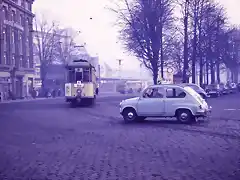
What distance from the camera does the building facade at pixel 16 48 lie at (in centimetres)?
5816

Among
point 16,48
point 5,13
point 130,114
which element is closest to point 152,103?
point 130,114

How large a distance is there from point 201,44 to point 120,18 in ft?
36.9

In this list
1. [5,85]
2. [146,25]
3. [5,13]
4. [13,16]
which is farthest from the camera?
[13,16]

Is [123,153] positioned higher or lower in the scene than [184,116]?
lower

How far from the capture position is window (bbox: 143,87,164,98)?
17938 millimetres

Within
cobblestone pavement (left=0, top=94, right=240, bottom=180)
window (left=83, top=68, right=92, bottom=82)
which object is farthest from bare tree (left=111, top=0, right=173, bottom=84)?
cobblestone pavement (left=0, top=94, right=240, bottom=180)

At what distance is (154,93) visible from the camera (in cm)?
1805

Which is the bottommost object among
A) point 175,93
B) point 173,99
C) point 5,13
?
point 173,99

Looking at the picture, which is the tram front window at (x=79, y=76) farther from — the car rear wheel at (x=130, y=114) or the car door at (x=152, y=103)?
the car door at (x=152, y=103)

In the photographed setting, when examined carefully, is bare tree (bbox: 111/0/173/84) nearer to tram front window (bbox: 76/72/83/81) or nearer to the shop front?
tram front window (bbox: 76/72/83/81)

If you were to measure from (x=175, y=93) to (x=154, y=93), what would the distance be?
899 mm

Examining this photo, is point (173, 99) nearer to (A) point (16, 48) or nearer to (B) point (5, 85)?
(B) point (5, 85)

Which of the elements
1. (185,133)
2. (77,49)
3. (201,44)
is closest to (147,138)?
(185,133)

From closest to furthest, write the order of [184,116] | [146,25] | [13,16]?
[184,116] < [146,25] < [13,16]
